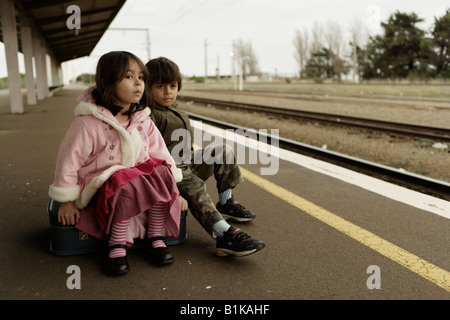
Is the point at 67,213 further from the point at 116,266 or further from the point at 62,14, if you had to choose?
the point at 62,14

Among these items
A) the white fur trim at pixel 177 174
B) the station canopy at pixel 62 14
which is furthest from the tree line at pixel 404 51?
the white fur trim at pixel 177 174

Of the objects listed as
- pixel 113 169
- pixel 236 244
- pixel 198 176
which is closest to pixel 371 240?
pixel 236 244

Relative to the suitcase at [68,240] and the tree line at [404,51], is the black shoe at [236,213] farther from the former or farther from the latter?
the tree line at [404,51]

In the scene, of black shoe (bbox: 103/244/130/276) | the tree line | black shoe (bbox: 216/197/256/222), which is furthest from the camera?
the tree line

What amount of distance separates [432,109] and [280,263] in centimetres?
1277

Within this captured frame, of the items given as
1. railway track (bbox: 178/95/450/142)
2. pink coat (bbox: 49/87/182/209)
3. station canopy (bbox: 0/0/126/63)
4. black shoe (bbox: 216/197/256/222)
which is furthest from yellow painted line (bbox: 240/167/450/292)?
station canopy (bbox: 0/0/126/63)

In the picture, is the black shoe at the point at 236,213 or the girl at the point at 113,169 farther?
the black shoe at the point at 236,213

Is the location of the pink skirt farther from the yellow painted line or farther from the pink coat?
the yellow painted line

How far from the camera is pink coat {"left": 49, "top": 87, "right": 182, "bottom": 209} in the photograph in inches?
91.0

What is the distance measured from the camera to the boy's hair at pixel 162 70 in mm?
2674

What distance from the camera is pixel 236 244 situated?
2.44 m

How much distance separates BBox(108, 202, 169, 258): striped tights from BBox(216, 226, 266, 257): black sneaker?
0.35 meters

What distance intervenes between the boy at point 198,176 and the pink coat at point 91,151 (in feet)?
1.01

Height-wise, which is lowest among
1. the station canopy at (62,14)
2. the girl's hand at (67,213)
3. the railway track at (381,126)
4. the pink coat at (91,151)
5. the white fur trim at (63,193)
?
the railway track at (381,126)
